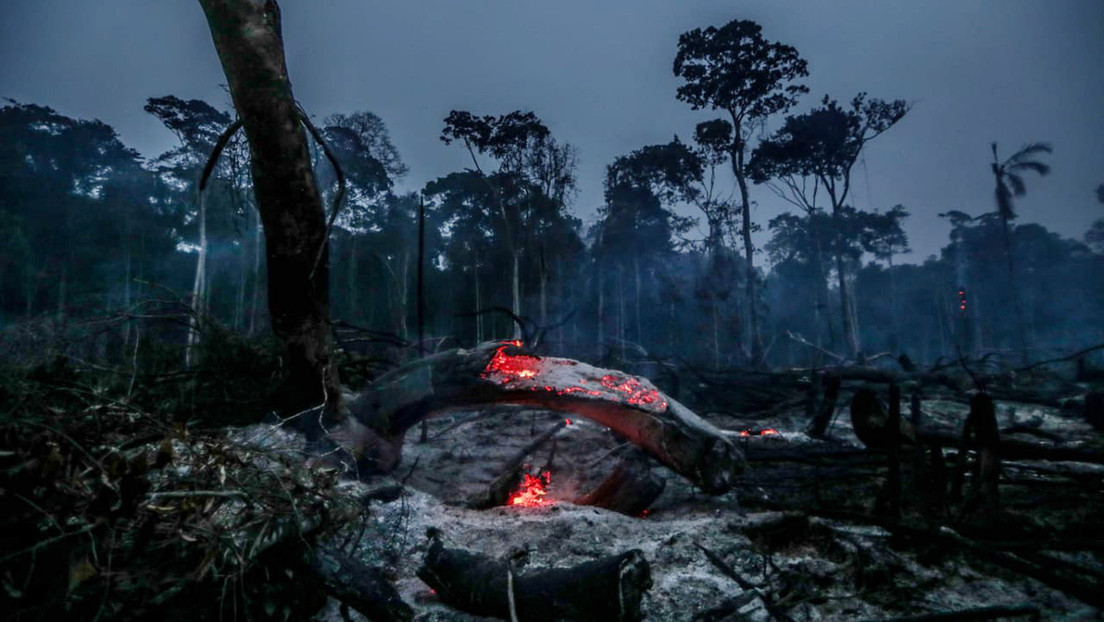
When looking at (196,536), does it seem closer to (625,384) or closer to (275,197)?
(275,197)

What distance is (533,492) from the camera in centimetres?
503

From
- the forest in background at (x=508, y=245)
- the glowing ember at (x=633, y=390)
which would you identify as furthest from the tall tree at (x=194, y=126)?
the glowing ember at (x=633, y=390)

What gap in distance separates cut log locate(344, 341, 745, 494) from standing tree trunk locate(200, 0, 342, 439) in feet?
2.39

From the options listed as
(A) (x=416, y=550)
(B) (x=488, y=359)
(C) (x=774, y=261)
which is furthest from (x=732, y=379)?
(C) (x=774, y=261)

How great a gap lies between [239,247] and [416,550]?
32.8 m

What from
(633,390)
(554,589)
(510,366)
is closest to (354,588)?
(554,589)

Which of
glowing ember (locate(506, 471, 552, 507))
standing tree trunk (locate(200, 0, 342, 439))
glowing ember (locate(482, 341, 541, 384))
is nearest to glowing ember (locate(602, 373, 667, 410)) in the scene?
glowing ember (locate(482, 341, 541, 384))

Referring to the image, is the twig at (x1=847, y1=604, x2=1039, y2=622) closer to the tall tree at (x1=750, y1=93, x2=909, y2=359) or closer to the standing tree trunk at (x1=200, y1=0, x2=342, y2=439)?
the standing tree trunk at (x1=200, y1=0, x2=342, y2=439)

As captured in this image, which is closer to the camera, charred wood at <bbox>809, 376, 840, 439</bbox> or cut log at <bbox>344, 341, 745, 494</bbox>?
cut log at <bbox>344, 341, 745, 494</bbox>

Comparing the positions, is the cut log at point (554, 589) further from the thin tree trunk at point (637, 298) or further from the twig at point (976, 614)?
the thin tree trunk at point (637, 298)

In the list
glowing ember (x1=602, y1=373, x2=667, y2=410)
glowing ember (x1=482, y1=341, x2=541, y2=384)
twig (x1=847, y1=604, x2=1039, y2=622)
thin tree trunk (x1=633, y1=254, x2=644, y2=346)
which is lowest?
A: twig (x1=847, y1=604, x2=1039, y2=622)

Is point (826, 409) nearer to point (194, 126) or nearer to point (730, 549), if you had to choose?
point (730, 549)

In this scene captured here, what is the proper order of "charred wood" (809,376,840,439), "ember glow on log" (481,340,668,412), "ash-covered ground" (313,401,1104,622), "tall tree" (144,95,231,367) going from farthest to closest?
"tall tree" (144,95,231,367)
"charred wood" (809,376,840,439)
"ember glow on log" (481,340,668,412)
"ash-covered ground" (313,401,1104,622)

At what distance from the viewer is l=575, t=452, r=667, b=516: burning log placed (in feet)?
14.8
